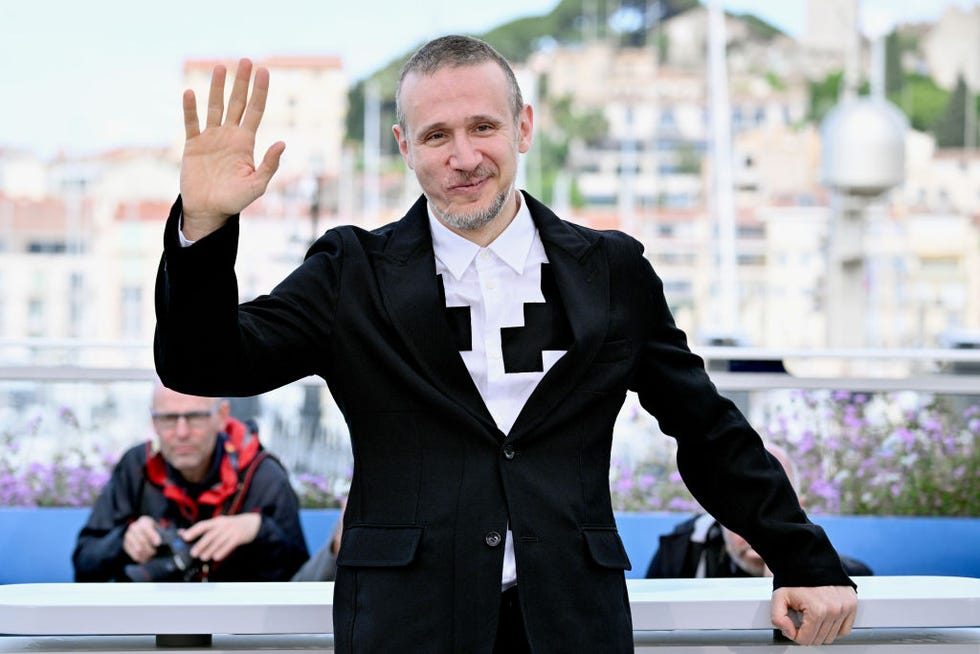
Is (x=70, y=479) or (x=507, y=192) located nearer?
(x=507, y=192)

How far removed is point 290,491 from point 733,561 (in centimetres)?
127

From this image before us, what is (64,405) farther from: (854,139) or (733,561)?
(854,139)

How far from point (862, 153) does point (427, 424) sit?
38.2 feet

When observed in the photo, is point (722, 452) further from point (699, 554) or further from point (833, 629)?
point (699, 554)

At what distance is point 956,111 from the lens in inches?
2879

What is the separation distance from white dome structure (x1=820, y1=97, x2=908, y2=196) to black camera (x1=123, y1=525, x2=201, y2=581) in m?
9.73

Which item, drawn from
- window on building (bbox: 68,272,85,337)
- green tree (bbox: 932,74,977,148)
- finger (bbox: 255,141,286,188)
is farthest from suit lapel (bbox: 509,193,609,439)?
green tree (bbox: 932,74,977,148)

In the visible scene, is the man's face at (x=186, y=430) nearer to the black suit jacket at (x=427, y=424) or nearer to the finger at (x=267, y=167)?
the black suit jacket at (x=427, y=424)

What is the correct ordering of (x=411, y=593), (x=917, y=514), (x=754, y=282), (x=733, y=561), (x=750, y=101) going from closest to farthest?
(x=411, y=593), (x=733, y=561), (x=917, y=514), (x=754, y=282), (x=750, y=101)

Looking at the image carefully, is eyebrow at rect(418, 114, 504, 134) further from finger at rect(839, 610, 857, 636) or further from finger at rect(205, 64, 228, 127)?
finger at rect(839, 610, 857, 636)

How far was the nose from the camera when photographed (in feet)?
6.70

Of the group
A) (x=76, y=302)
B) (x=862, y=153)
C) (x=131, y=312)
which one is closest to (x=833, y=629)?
(x=862, y=153)

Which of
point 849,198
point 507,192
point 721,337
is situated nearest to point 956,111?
point 849,198

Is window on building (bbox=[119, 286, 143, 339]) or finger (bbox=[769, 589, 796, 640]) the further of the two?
window on building (bbox=[119, 286, 143, 339])
